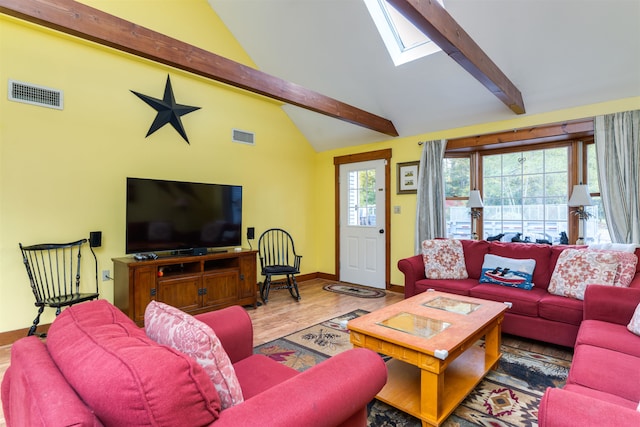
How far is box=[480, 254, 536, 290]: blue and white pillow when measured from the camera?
3.20 metres

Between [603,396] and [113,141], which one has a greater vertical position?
[113,141]

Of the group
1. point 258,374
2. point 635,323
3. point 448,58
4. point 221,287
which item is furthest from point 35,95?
point 635,323

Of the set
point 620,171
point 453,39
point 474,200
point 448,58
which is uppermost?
point 448,58

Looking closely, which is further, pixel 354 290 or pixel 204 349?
pixel 354 290

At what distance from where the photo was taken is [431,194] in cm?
433

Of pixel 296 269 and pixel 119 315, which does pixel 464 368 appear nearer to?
pixel 119 315

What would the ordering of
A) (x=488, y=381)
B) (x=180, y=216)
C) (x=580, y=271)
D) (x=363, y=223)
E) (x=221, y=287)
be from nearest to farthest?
(x=488, y=381), (x=580, y=271), (x=180, y=216), (x=221, y=287), (x=363, y=223)

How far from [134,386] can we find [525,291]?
3.35 meters

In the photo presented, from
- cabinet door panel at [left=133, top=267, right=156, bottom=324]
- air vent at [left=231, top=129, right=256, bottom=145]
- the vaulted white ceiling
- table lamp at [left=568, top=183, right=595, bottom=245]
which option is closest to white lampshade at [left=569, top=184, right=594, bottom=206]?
table lamp at [left=568, top=183, right=595, bottom=245]

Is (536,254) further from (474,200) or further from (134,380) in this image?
(134,380)

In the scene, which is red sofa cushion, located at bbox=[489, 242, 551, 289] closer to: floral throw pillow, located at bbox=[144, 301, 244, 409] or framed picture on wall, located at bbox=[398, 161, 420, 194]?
framed picture on wall, located at bbox=[398, 161, 420, 194]

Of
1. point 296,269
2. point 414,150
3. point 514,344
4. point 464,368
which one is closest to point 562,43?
point 414,150

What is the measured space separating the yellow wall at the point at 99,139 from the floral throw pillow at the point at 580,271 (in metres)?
3.70

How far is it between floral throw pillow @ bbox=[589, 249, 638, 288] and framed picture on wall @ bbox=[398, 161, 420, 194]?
2334 mm
